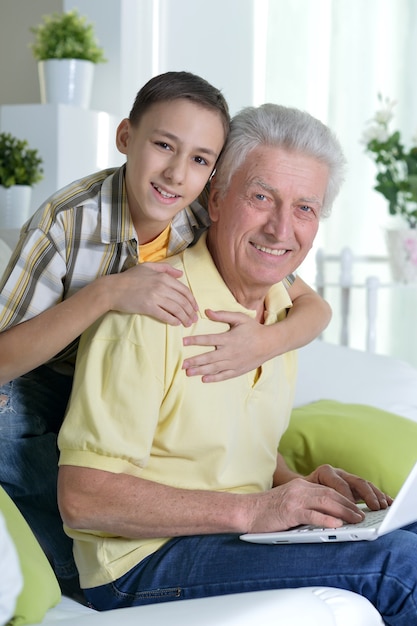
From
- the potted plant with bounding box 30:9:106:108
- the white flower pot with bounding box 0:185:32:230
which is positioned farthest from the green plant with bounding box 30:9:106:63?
the white flower pot with bounding box 0:185:32:230

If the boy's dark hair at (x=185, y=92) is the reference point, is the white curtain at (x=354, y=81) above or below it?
below

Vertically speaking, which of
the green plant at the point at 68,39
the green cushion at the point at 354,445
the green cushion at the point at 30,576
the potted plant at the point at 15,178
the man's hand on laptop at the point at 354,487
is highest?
the green plant at the point at 68,39

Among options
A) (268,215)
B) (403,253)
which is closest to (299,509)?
(268,215)

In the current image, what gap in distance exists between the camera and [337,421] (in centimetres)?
209

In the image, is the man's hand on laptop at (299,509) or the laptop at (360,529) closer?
the laptop at (360,529)

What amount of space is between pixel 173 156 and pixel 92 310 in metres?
0.33

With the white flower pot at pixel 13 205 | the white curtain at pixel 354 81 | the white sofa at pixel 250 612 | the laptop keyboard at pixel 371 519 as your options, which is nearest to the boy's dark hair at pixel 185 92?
the laptop keyboard at pixel 371 519

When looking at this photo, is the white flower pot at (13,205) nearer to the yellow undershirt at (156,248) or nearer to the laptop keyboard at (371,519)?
the yellow undershirt at (156,248)

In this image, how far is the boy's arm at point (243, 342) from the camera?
1.52m

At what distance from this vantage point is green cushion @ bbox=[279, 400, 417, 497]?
1999 mm

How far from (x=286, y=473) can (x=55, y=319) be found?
0.56 metres

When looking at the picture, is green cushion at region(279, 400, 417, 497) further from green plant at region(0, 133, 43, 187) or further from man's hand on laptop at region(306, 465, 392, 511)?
green plant at region(0, 133, 43, 187)

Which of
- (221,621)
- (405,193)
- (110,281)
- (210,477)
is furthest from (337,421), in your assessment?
(405,193)

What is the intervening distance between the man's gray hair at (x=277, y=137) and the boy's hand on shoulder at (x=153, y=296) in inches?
9.2
